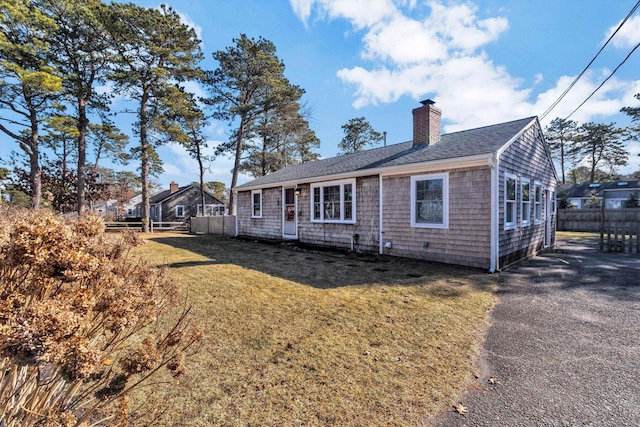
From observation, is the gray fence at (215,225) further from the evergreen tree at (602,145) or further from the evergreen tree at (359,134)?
the evergreen tree at (602,145)

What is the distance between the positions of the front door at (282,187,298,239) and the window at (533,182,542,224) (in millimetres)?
8873

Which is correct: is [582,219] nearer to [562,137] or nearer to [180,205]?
[562,137]

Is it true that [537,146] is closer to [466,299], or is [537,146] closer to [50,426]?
[466,299]

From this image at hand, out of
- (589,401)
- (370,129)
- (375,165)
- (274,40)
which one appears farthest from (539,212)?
(370,129)

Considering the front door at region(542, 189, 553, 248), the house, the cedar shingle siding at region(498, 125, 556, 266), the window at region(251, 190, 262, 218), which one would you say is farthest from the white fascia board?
the front door at region(542, 189, 553, 248)

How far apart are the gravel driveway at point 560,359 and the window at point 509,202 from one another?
2.15m

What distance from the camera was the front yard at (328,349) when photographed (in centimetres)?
240

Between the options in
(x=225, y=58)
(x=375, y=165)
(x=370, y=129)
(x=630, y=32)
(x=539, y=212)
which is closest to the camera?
(x=630, y=32)

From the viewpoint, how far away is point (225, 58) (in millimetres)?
21484

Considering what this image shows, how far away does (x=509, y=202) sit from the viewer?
8.30 meters

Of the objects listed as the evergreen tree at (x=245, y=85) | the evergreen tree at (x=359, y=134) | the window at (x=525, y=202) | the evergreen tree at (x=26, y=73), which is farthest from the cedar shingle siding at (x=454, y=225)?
the evergreen tree at (x=359, y=134)

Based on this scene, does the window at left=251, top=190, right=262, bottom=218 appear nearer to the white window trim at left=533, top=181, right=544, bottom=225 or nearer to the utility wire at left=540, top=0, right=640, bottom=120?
the white window trim at left=533, top=181, right=544, bottom=225

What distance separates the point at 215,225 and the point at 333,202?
10.7m

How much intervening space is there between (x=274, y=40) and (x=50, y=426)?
83.1ft
